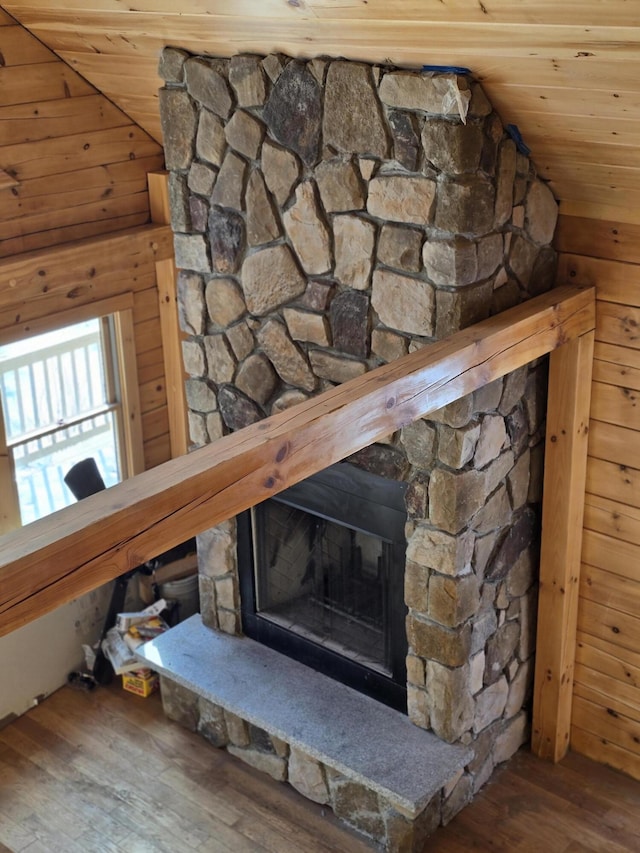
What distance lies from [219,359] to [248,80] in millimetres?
963

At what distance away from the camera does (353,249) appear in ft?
9.89

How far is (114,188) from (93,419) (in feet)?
3.19

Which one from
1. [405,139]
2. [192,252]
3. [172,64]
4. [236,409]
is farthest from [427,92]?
[236,409]

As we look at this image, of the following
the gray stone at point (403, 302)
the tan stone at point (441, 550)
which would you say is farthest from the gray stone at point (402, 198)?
the tan stone at point (441, 550)

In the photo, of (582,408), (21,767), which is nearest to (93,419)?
(21,767)

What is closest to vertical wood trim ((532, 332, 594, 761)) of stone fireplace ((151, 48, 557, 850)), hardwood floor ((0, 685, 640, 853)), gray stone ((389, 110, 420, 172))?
stone fireplace ((151, 48, 557, 850))

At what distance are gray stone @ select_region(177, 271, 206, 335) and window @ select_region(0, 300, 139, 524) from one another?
0.72m

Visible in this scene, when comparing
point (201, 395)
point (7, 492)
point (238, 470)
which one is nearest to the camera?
point (238, 470)

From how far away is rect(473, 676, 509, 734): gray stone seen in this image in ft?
11.4

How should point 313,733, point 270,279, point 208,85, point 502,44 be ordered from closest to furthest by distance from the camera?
point 502,44, point 208,85, point 270,279, point 313,733

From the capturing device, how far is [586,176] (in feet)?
9.64

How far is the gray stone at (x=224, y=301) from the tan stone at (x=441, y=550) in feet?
3.12

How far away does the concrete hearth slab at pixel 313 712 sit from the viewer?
10.7 feet

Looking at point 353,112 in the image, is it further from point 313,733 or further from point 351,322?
point 313,733
